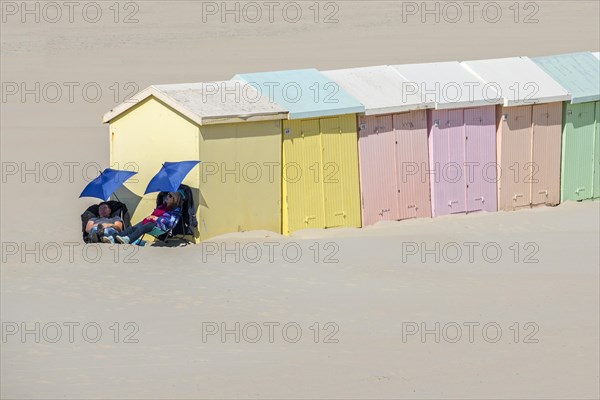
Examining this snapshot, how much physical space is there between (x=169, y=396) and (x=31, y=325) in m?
2.90

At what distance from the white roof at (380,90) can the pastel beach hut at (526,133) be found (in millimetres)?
1604

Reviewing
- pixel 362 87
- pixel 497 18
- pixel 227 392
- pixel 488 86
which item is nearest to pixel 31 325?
pixel 227 392

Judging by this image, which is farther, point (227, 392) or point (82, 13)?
point (82, 13)

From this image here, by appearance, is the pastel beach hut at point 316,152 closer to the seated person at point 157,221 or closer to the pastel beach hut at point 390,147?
the pastel beach hut at point 390,147

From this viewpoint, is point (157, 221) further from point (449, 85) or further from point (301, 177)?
point (449, 85)

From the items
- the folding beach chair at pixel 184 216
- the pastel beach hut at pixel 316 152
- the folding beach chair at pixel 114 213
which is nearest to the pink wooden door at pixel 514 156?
the pastel beach hut at pixel 316 152

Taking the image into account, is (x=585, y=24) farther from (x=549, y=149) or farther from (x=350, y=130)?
(x=350, y=130)

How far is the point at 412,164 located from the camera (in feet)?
71.5

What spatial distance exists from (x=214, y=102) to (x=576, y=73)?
7360mm

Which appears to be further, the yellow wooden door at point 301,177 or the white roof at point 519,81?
the white roof at point 519,81

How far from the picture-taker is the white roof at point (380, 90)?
2125 centimetres

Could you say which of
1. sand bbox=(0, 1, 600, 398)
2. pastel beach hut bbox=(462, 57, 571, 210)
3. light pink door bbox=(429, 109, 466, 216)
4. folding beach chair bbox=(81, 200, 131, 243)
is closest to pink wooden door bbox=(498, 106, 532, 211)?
pastel beach hut bbox=(462, 57, 571, 210)

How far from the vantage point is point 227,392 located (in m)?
14.4

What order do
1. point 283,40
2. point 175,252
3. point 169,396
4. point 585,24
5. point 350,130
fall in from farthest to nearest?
point 585,24 < point 283,40 < point 350,130 < point 175,252 < point 169,396
